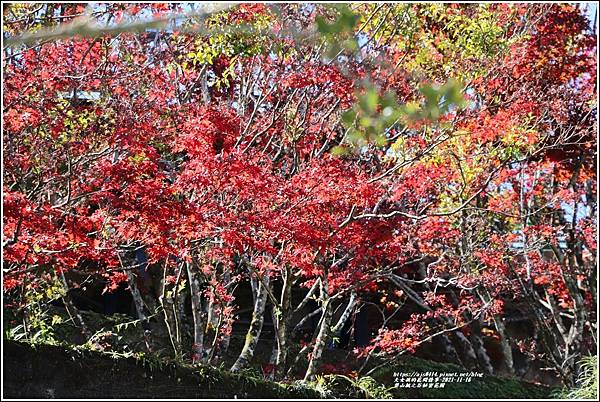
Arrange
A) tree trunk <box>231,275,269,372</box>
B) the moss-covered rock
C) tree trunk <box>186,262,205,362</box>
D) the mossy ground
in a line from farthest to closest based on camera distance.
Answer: tree trunk <box>231,275,269,372</box> → tree trunk <box>186,262,205,362</box> → the mossy ground → the moss-covered rock

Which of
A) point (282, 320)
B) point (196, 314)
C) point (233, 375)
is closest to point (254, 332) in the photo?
point (282, 320)

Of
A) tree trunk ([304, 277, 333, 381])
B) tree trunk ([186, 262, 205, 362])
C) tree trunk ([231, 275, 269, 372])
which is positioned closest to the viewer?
tree trunk ([186, 262, 205, 362])

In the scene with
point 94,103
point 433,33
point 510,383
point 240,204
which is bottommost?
point 510,383

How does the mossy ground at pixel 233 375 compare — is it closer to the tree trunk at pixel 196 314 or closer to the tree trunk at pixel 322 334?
the tree trunk at pixel 322 334

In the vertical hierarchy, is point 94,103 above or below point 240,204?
above

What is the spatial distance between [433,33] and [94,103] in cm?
420

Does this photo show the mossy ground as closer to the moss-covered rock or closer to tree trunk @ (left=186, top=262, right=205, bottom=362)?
the moss-covered rock

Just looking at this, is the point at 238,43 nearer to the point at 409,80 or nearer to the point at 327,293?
the point at 409,80

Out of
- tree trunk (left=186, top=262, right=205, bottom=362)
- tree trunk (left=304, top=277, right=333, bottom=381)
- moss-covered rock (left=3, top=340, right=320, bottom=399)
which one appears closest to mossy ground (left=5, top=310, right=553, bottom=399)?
moss-covered rock (left=3, top=340, right=320, bottom=399)

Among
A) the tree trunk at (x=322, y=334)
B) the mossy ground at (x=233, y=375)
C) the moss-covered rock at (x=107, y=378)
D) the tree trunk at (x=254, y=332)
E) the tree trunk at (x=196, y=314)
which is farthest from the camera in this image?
the tree trunk at (x=322, y=334)

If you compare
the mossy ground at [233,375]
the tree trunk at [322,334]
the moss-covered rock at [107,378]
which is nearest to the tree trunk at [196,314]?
the mossy ground at [233,375]

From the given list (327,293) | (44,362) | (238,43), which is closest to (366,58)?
(238,43)

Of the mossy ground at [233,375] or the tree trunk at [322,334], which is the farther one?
the tree trunk at [322,334]

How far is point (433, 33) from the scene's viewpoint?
846cm
